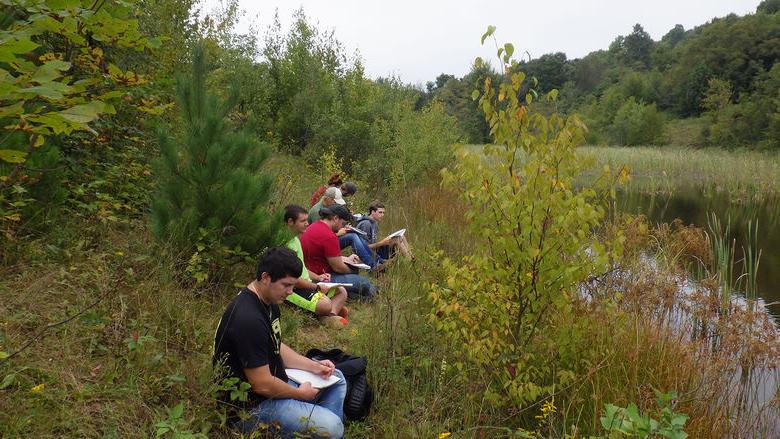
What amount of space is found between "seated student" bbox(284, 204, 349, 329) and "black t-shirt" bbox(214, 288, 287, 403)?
1.86m

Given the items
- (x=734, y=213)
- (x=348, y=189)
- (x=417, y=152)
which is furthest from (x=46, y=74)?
(x=734, y=213)

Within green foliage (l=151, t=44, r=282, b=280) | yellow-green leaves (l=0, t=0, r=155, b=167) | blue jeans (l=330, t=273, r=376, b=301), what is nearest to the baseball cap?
blue jeans (l=330, t=273, r=376, b=301)

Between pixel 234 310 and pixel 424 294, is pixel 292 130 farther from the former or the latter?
pixel 234 310

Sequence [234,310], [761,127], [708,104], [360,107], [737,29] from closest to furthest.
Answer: [234,310] → [360,107] → [761,127] → [708,104] → [737,29]

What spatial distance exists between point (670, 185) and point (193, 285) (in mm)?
19719

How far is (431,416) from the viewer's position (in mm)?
3350

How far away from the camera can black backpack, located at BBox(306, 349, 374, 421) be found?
10.9 feet

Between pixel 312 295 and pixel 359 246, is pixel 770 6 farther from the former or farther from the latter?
pixel 312 295

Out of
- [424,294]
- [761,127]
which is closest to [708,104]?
[761,127]

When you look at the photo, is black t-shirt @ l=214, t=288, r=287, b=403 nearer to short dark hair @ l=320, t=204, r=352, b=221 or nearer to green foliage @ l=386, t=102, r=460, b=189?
short dark hair @ l=320, t=204, r=352, b=221

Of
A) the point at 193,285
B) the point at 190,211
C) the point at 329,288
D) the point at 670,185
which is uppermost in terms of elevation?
the point at 190,211

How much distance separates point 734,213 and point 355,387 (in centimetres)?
1414

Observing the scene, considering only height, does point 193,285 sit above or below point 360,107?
below

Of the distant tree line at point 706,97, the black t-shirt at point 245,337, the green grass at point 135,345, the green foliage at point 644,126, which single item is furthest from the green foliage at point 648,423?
the green foliage at point 644,126
